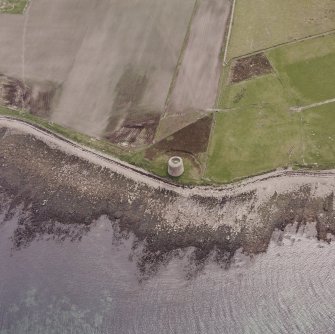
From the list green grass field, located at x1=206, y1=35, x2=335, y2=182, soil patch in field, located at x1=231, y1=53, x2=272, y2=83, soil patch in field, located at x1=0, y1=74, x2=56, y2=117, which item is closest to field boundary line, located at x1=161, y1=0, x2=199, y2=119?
green grass field, located at x1=206, y1=35, x2=335, y2=182

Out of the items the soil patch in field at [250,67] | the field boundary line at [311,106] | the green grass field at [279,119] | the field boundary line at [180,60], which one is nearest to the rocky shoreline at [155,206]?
the green grass field at [279,119]

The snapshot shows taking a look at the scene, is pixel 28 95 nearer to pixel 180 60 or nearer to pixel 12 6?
pixel 180 60

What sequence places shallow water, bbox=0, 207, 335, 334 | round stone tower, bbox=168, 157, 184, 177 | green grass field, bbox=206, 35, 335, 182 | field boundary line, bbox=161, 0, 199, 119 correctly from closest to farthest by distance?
1. shallow water, bbox=0, 207, 335, 334
2. round stone tower, bbox=168, 157, 184, 177
3. green grass field, bbox=206, 35, 335, 182
4. field boundary line, bbox=161, 0, 199, 119

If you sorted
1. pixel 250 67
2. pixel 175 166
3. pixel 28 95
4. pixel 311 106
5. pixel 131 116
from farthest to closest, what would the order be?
pixel 28 95
pixel 250 67
pixel 131 116
pixel 311 106
pixel 175 166

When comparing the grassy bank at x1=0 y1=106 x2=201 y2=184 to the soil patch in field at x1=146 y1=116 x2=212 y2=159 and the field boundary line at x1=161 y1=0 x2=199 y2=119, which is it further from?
the field boundary line at x1=161 y1=0 x2=199 y2=119

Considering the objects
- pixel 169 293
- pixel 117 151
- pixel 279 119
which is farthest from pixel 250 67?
pixel 169 293

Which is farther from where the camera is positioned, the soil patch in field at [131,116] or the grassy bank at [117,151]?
the soil patch in field at [131,116]

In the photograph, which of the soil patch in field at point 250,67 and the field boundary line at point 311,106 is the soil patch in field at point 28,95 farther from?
the field boundary line at point 311,106
